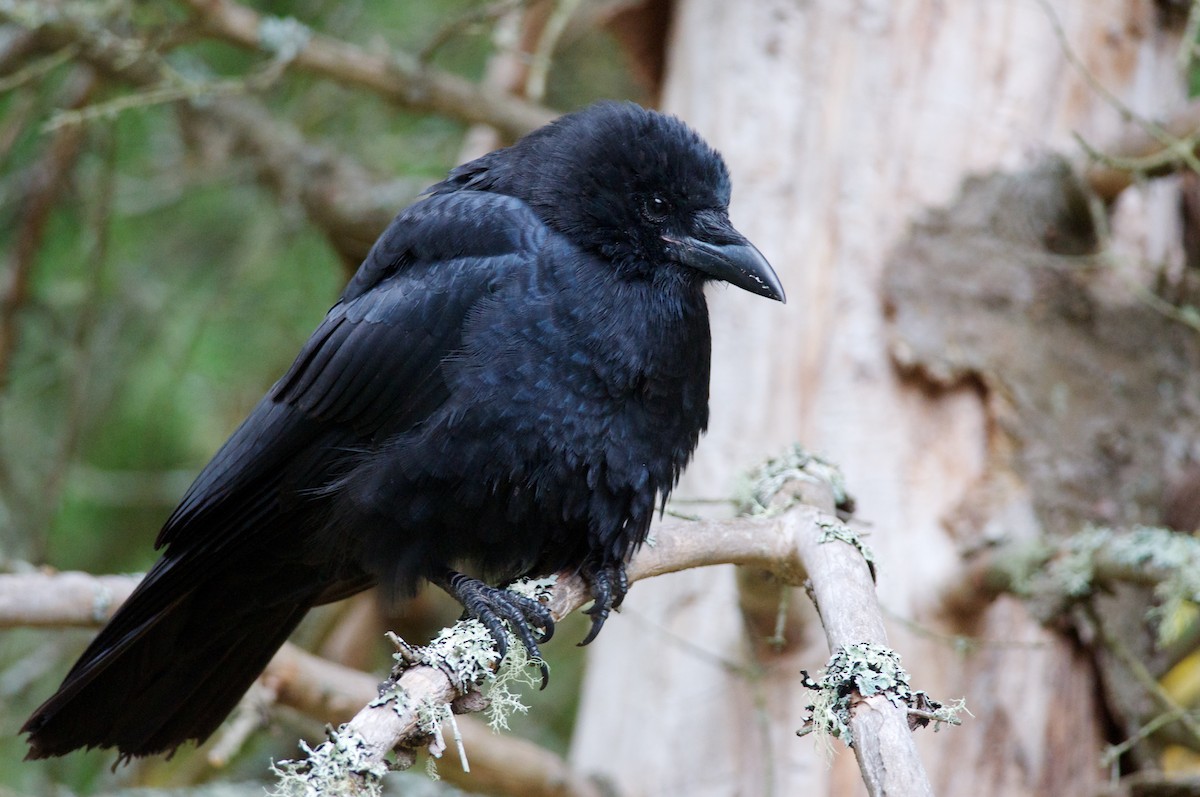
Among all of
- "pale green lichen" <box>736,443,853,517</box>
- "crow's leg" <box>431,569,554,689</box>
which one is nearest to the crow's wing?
"crow's leg" <box>431,569,554,689</box>

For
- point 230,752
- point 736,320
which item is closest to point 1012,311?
point 736,320

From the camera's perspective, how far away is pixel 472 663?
2.11 m

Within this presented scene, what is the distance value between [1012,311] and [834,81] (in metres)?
0.89

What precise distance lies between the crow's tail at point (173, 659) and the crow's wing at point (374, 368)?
0.16 m

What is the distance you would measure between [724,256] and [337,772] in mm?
1586

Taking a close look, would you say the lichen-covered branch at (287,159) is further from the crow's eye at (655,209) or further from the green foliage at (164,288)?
the crow's eye at (655,209)

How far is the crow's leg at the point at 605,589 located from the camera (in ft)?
9.21

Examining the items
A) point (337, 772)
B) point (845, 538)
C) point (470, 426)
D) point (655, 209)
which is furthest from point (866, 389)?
point (337, 772)

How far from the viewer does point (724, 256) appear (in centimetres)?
284

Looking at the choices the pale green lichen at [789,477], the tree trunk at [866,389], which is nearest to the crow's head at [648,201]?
the pale green lichen at [789,477]

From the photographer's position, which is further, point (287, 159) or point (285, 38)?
point (287, 159)

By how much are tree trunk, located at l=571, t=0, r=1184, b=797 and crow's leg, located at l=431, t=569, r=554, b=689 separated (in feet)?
2.60

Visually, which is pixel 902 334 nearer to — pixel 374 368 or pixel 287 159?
pixel 374 368

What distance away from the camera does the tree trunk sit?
3.40 m
